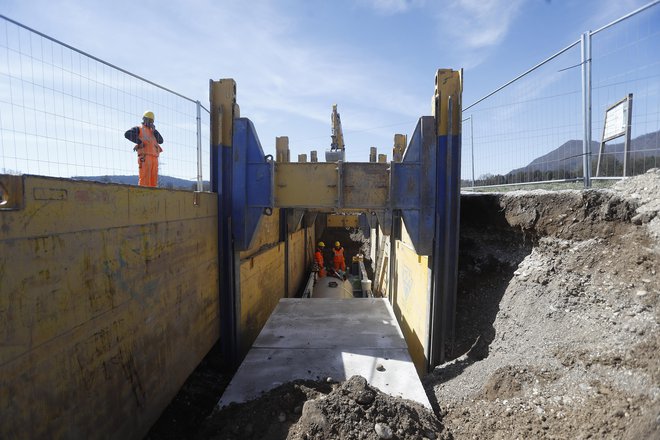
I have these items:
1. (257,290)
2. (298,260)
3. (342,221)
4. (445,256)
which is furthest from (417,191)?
(342,221)

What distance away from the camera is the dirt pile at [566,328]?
2.70 m

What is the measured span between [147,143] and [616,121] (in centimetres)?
597

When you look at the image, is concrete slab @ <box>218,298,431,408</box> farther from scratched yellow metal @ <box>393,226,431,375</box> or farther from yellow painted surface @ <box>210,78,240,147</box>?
yellow painted surface @ <box>210,78,240,147</box>

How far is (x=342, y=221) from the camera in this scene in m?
17.7

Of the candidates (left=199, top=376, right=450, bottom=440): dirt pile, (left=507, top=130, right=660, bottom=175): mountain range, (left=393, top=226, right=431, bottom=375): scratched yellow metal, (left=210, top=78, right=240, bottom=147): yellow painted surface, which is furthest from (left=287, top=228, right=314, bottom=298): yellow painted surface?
(left=507, top=130, right=660, bottom=175): mountain range

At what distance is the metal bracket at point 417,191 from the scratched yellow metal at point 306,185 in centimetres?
99

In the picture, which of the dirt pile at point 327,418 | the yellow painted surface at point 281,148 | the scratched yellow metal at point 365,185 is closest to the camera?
the dirt pile at point 327,418

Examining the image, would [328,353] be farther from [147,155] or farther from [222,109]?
[222,109]

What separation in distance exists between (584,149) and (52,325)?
232 inches

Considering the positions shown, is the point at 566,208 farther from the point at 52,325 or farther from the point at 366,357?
the point at 52,325

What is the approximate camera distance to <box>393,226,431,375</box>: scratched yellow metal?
19.9ft

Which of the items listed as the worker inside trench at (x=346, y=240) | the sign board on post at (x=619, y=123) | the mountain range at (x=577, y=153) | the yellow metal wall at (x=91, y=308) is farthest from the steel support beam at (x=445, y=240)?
the worker inside trench at (x=346, y=240)

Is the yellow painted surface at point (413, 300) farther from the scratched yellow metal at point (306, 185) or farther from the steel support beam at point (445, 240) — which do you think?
the scratched yellow metal at point (306, 185)

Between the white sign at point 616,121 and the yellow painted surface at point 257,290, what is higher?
the white sign at point 616,121
